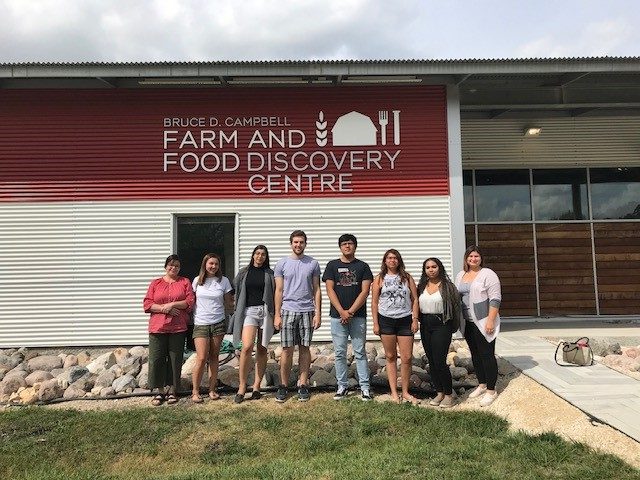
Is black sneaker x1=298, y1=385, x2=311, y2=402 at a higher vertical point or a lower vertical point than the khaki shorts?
lower

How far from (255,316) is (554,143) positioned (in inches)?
315

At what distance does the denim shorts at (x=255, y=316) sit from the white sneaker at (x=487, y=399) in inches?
97.3

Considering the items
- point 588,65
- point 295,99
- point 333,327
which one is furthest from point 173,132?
point 588,65

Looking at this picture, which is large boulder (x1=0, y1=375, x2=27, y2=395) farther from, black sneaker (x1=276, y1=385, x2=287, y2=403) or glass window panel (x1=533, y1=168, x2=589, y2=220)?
glass window panel (x1=533, y1=168, x2=589, y2=220)

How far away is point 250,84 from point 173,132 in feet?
4.92

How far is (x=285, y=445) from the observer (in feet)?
14.3

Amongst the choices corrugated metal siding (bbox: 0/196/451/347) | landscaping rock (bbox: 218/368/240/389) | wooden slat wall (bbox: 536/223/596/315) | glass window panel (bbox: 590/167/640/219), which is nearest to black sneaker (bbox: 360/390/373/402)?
landscaping rock (bbox: 218/368/240/389)

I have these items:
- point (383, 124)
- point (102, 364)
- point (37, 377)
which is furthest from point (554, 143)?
point (37, 377)

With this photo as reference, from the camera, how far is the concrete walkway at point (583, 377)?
14.8 feet

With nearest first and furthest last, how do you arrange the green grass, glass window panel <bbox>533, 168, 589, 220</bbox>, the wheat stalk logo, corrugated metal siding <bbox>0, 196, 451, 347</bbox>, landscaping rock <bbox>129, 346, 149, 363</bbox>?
1. the green grass
2. landscaping rock <bbox>129, 346, 149, 363</bbox>
3. corrugated metal siding <bbox>0, 196, 451, 347</bbox>
4. the wheat stalk logo
5. glass window panel <bbox>533, 168, 589, 220</bbox>

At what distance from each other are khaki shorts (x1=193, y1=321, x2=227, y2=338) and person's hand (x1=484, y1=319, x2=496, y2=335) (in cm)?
282

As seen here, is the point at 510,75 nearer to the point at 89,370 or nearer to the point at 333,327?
the point at 333,327

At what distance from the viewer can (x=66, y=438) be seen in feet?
15.1

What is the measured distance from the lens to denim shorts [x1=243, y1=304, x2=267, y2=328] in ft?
17.9
